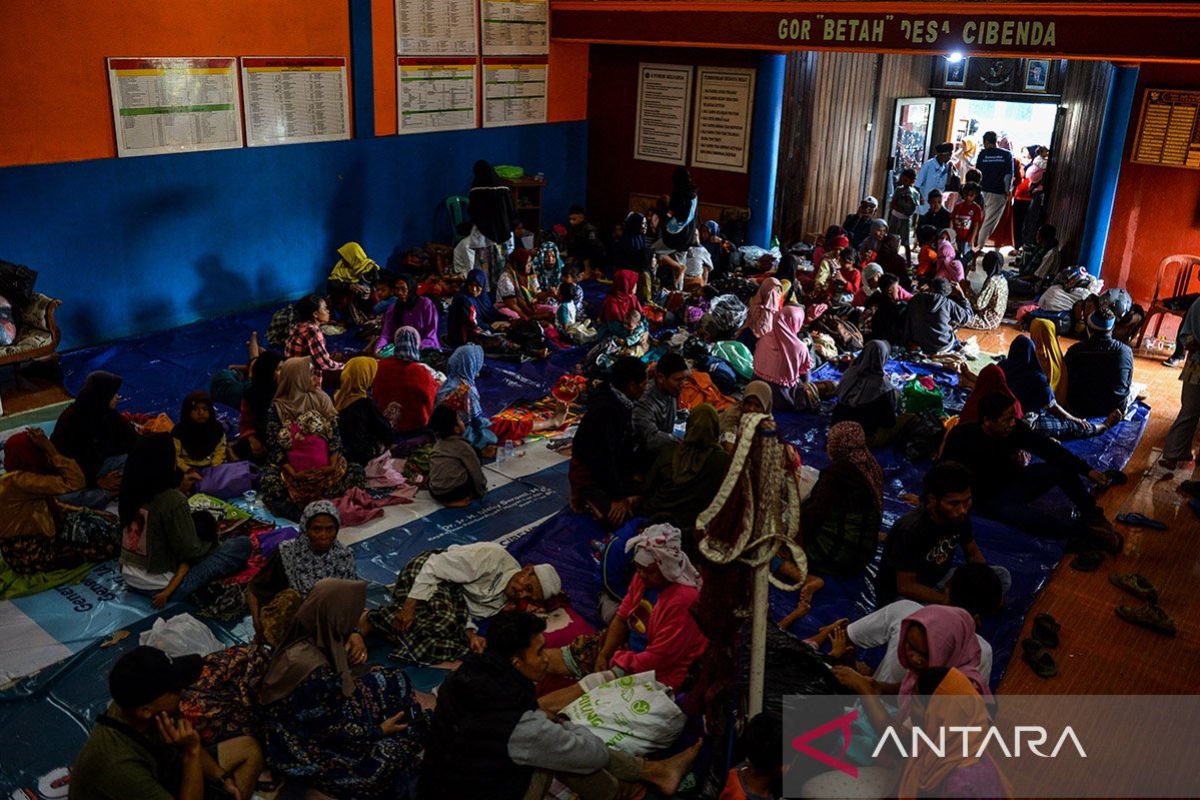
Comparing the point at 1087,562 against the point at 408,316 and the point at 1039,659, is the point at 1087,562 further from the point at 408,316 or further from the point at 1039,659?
the point at 408,316

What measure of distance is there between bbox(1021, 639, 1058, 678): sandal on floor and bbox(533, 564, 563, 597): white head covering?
238cm

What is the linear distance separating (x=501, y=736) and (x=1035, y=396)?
18.1 ft

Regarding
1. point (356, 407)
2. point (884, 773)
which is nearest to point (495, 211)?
point (356, 407)

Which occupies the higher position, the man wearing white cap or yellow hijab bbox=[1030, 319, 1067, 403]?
yellow hijab bbox=[1030, 319, 1067, 403]

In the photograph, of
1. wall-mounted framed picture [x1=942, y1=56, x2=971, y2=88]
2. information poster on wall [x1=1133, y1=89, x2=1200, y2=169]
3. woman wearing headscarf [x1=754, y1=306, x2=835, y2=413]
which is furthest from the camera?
wall-mounted framed picture [x1=942, y1=56, x2=971, y2=88]

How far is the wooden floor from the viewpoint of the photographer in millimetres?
4785

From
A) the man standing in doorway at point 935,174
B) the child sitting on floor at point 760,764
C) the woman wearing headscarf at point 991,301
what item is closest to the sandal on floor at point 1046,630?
the child sitting on floor at point 760,764

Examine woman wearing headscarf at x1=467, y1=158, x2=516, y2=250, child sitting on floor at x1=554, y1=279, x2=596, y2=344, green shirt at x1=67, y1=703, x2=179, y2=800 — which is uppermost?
woman wearing headscarf at x1=467, y1=158, x2=516, y2=250

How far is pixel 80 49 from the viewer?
827 cm

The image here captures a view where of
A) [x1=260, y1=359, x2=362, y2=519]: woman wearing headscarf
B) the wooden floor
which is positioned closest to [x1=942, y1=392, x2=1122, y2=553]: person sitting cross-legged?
the wooden floor

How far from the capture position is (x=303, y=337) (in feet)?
24.5

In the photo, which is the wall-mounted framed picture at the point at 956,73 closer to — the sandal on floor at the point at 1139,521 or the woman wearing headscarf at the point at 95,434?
the sandal on floor at the point at 1139,521

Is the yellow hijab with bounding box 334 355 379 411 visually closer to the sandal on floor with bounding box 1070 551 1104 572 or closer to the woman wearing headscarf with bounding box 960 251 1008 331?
the sandal on floor with bounding box 1070 551 1104 572

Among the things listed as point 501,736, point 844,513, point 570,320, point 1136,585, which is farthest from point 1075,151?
point 501,736
